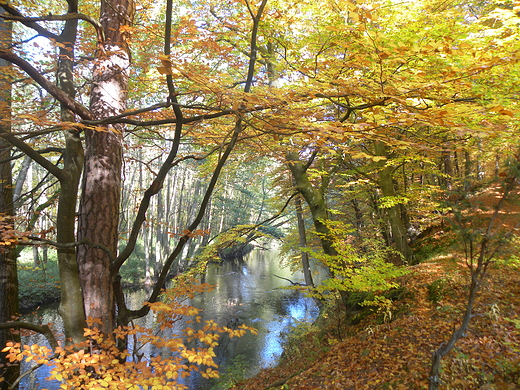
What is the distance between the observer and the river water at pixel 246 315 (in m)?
8.54

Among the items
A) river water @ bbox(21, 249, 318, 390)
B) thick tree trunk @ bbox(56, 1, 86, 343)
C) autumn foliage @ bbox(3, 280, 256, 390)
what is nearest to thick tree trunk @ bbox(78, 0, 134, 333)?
thick tree trunk @ bbox(56, 1, 86, 343)

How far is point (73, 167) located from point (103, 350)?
1.81m

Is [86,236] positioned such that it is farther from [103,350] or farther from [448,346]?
[448,346]

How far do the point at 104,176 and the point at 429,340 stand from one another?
5.13 m

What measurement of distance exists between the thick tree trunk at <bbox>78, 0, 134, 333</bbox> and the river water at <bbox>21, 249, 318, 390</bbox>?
13.3 ft

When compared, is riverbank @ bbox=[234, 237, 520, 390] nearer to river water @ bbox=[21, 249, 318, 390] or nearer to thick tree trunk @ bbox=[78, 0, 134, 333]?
river water @ bbox=[21, 249, 318, 390]

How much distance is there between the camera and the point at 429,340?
4344 millimetres

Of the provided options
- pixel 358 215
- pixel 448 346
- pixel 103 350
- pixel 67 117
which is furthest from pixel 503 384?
pixel 358 215

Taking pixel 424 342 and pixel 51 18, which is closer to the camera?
pixel 51 18

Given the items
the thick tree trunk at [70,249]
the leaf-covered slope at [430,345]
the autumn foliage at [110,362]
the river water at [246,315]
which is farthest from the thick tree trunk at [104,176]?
the river water at [246,315]

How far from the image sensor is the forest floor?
3.49m

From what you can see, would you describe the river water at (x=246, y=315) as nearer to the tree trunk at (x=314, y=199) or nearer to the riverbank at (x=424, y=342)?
the tree trunk at (x=314, y=199)

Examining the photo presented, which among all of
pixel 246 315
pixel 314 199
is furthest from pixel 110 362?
pixel 246 315

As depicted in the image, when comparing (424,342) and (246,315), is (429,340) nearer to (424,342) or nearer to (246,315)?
(424,342)
